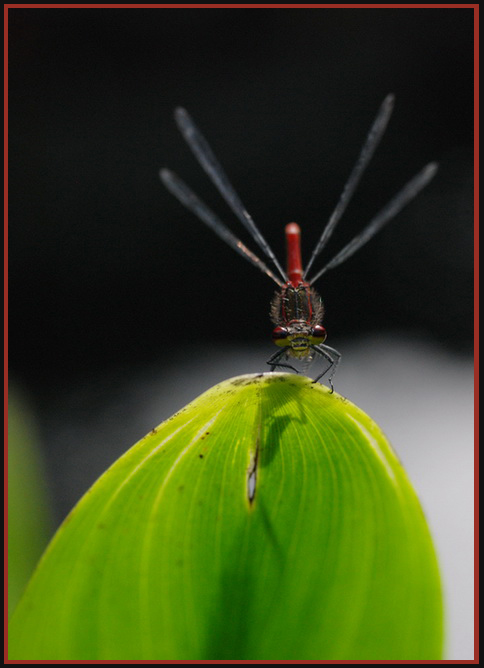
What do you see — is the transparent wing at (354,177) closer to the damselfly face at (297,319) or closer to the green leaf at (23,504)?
the damselfly face at (297,319)

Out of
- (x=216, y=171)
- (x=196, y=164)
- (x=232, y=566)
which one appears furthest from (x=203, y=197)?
(x=232, y=566)

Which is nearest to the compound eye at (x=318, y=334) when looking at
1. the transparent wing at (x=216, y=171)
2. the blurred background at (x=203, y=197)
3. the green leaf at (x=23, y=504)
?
the transparent wing at (x=216, y=171)

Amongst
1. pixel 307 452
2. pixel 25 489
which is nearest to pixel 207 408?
pixel 307 452

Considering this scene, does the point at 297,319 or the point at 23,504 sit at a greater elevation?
the point at 297,319

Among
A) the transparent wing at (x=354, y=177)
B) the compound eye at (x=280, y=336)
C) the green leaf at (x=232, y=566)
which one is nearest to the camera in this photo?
the green leaf at (x=232, y=566)

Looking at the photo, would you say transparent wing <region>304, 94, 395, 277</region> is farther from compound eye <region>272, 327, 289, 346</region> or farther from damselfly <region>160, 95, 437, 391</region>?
compound eye <region>272, 327, 289, 346</region>

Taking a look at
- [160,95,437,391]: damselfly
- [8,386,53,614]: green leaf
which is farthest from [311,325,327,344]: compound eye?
[8,386,53,614]: green leaf

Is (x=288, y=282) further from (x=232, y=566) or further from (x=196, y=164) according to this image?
(x=196, y=164)
